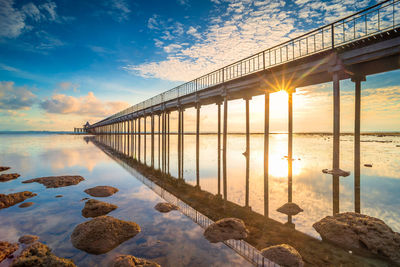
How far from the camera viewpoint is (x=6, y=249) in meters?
4.47

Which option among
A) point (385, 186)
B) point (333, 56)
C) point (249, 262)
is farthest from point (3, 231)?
point (333, 56)

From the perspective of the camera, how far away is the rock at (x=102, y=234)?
Result: 15.6 ft

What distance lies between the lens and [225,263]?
4.08 metres

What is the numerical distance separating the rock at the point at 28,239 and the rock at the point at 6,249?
0.77ft

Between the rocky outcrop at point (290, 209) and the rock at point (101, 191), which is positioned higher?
the rocky outcrop at point (290, 209)

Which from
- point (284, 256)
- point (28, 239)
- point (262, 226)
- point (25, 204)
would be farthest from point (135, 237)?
point (25, 204)

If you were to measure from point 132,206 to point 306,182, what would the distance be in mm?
9322

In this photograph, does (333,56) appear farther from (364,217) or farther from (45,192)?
(45,192)

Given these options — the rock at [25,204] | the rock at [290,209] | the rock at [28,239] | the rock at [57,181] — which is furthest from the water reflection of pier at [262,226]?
→ the rock at [57,181]

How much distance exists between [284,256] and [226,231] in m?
1.60

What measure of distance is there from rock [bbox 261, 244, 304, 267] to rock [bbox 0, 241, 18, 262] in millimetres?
5869

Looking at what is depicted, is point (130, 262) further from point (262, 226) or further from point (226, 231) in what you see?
point (262, 226)

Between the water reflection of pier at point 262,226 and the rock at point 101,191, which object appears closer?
the water reflection of pier at point 262,226

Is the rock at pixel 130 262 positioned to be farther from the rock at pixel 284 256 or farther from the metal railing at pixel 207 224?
the rock at pixel 284 256
